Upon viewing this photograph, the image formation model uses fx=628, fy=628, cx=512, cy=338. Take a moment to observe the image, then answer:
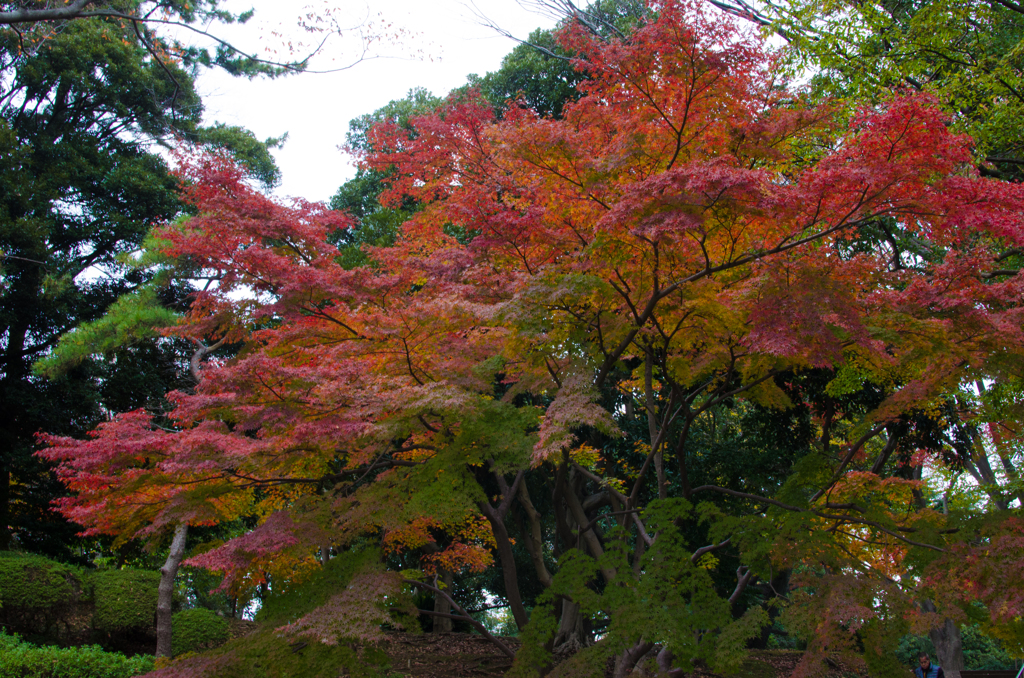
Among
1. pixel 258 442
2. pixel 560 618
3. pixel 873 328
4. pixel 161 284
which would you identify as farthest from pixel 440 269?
pixel 161 284

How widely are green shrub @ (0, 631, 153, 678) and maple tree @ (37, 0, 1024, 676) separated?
6.94ft

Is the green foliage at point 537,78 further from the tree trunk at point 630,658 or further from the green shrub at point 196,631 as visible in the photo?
the green shrub at point 196,631

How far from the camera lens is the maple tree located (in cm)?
414

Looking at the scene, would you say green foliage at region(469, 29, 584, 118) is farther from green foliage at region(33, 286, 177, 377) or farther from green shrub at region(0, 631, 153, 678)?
green shrub at region(0, 631, 153, 678)

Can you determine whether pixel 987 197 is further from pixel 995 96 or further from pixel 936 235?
pixel 995 96

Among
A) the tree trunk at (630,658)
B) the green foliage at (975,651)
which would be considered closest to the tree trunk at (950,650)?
the tree trunk at (630,658)

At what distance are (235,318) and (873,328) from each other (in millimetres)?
6031

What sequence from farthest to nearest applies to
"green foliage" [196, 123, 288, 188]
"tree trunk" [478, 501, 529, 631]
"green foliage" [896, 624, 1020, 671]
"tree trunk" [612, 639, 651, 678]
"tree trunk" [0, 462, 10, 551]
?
"green foliage" [896, 624, 1020, 671]
"green foliage" [196, 123, 288, 188]
"tree trunk" [0, 462, 10, 551]
"tree trunk" [478, 501, 529, 631]
"tree trunk" [612, 639, 651, 678]

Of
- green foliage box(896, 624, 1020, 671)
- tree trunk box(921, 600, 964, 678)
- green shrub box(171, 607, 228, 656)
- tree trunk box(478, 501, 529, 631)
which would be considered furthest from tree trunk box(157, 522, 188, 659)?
green foliage box(896, 624, 1020, 671)

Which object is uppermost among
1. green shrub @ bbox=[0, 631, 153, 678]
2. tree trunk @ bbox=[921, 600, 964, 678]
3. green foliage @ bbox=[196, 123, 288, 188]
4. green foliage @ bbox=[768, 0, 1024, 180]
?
green foliage @ bbox=[196, 123, 288, 188]

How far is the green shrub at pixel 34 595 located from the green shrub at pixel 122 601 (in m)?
0.31

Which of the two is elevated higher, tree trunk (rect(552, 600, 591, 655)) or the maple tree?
the maple tree

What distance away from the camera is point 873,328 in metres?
4.92

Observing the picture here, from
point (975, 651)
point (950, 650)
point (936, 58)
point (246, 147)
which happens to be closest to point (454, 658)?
point (950, 650)
